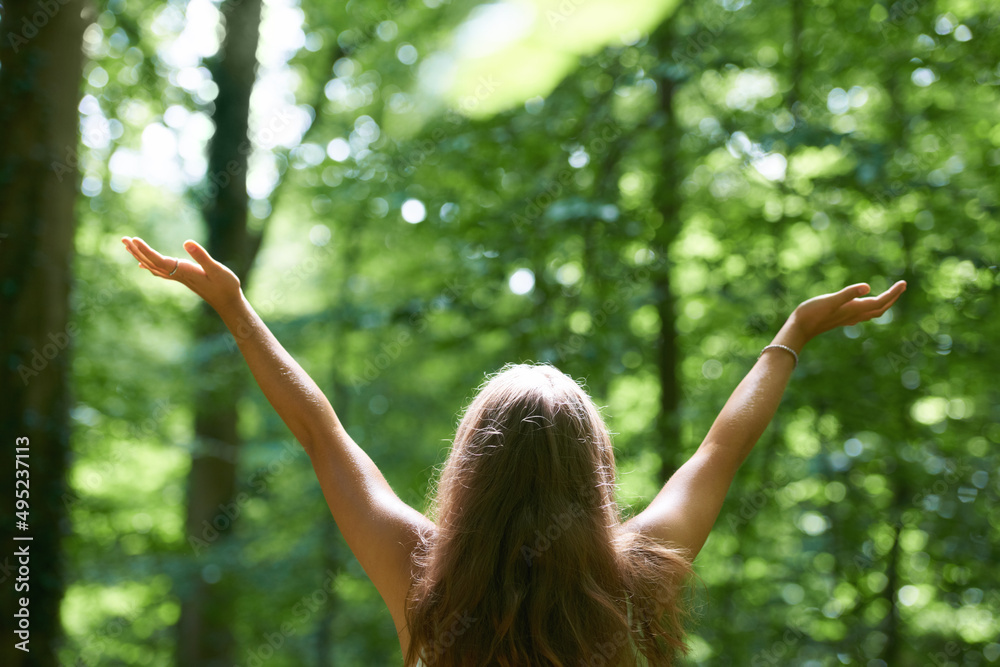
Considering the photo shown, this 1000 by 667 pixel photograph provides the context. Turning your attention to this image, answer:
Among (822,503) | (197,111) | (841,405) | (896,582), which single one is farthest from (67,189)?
(896,582)

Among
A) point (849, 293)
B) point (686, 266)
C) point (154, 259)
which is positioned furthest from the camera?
point (686, 266)

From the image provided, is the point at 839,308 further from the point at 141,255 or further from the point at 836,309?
the point at 141,255

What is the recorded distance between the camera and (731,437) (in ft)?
5.13

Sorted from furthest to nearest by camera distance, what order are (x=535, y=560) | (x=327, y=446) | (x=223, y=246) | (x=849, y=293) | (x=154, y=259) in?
(x=223, y=246), (x=849, y=293), (x=154, y=259), (x=327, y=446), (x=535, y=560)

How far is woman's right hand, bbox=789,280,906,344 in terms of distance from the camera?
177cm

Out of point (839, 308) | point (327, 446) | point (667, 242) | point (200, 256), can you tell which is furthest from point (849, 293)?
point (667, 242)

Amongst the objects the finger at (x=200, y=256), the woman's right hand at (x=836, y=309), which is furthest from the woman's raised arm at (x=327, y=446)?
the woman's right hand at (x=836, y=309)

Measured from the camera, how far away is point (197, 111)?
7.29 metres

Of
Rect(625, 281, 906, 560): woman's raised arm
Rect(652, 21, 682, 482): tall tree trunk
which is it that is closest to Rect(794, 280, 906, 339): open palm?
Rect(625, 281, 906, 560): woman's raised arm

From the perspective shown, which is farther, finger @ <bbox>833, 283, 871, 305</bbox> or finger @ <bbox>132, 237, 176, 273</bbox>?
finger @ <bbox>833, 283, 871, 305</bbox>

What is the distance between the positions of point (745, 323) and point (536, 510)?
3.47m

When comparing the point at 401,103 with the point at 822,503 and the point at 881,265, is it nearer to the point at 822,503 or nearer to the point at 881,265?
the point at 881,265

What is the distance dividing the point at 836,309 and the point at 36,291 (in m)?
4.18

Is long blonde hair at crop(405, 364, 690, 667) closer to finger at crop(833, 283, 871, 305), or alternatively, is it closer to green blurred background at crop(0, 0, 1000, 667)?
finger at crop(833, 283, 871, 305)
